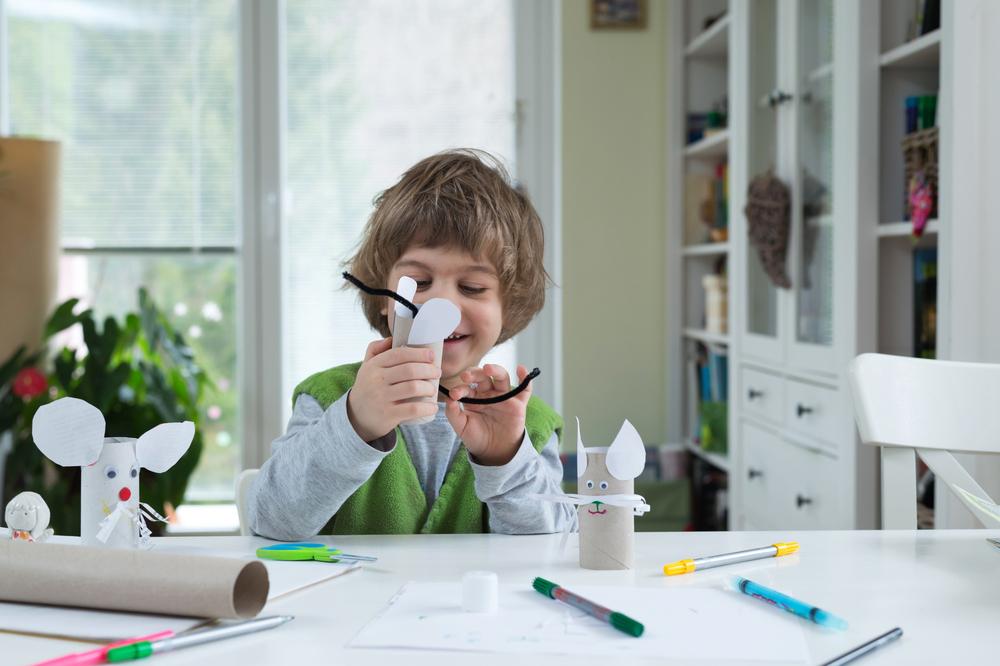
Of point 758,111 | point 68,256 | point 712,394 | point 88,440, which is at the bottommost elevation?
point 712,394

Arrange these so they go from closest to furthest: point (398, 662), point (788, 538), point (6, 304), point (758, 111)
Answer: point (398, 662) < point (788, 538) < point (758, 111) < point (6, 304)

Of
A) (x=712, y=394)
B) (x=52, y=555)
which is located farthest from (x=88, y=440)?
(x=712, y=394)

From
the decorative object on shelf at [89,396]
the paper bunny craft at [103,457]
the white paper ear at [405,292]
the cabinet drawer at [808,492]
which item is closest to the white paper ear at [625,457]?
the white paper ear at [405,292]

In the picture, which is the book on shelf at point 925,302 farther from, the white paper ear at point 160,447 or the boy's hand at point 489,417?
the white paper ear at point 160,447

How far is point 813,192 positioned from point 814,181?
1.0 inches

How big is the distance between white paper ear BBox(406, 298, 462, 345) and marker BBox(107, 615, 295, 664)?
0.29m

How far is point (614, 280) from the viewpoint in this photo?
3.50m

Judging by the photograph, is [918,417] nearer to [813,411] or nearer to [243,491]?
[243,491]

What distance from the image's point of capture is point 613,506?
88 cm

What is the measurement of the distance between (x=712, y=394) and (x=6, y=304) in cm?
214

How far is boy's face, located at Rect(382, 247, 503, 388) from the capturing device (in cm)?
121

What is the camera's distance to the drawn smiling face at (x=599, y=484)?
0.88 meters

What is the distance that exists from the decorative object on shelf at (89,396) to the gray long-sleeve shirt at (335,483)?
1916 mm

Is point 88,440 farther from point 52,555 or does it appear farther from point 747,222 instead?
point 747,222
